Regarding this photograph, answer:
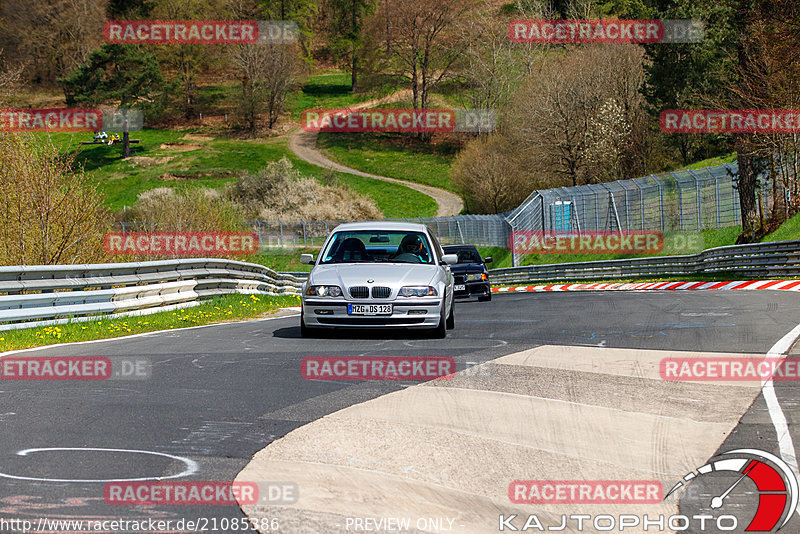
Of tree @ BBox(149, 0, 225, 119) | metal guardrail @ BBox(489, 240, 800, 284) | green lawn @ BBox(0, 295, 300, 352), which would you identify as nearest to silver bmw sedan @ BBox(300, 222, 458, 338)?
green lawn @ BBox(0, 295, 300, 352)

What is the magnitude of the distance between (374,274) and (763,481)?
298 inches

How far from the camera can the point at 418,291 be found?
38.7ft

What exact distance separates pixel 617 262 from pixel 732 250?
7.35 m

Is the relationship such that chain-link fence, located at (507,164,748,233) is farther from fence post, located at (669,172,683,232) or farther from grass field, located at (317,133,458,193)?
grass field, located at (317,133,458,193)

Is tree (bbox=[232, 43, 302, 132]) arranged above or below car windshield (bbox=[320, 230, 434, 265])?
above

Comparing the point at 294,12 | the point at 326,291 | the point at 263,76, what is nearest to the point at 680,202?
the point at 326,291

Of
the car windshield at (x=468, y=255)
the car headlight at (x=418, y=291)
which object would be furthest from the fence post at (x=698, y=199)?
the car headlight at (x=418, y=291)

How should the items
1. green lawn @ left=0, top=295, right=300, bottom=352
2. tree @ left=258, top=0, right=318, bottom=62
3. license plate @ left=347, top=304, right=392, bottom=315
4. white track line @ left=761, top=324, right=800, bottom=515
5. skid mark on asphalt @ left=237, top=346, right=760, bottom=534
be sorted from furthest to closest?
tree @ left=258, top=0, right=318, bottom=62 → green lawn @ left=0, top=295, right=300, bottom=352 → license plate @ left=347, top=304, right=392, bottom=315 → white track line @ left=761, top=324, right=800, bottom=515 → skid mark on asphalt @ left=237, top=346, right=760, bottom=534

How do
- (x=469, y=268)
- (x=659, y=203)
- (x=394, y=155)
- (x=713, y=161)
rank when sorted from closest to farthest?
(x=469, y=268) → (x=659, y=203) → (x=713, y=161) → (x=394, y=155)

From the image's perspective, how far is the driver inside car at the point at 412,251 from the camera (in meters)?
13.0

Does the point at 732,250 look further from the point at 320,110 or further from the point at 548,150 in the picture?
the point at 320,110

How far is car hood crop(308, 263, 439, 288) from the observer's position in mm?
11773

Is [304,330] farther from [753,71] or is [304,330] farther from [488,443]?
[753,71]

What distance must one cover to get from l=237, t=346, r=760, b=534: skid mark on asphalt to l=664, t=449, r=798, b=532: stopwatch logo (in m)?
0.16
